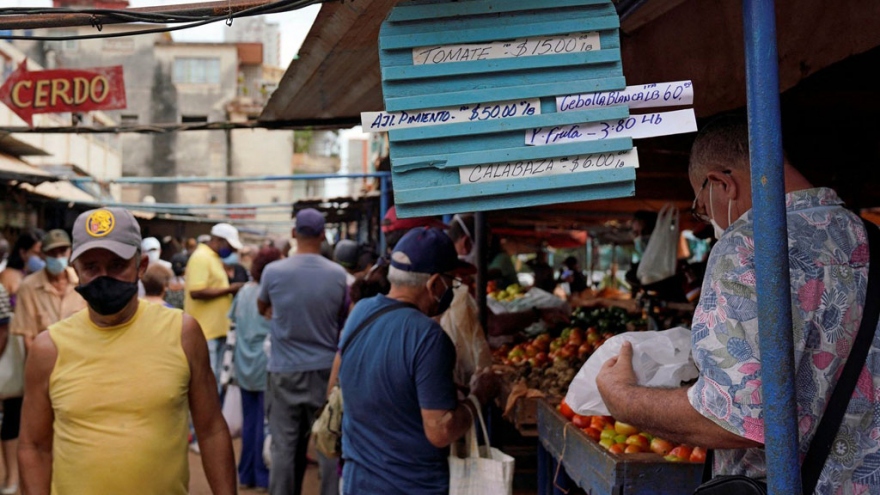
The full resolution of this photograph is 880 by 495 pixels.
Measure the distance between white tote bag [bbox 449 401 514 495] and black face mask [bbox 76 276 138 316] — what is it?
1.47 m

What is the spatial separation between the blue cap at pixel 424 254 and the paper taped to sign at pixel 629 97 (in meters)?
1.73

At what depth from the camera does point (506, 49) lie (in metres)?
1.94

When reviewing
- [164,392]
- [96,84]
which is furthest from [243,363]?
[164,392]

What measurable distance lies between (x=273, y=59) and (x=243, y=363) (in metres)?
54.4

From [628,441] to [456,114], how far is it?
6.40 feet

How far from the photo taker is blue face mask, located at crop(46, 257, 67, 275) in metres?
6.82

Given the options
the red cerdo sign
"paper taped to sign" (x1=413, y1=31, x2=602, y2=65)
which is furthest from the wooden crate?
the red cerdo sign

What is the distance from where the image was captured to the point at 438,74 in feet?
6.29

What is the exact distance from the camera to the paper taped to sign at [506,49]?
1930mm

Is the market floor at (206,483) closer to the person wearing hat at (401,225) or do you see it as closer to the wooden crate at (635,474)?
the person wearing hat at (401,225)

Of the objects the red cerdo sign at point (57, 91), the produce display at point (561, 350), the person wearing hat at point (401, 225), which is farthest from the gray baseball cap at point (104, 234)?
the red cerdo sign at point (57, 91)

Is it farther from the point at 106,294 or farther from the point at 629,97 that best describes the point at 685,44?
the point at 106,294

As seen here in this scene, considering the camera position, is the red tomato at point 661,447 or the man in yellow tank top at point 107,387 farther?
the red tomato at point 661,447

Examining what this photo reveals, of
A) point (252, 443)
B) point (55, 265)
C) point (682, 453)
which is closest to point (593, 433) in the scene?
point (682, 453)
